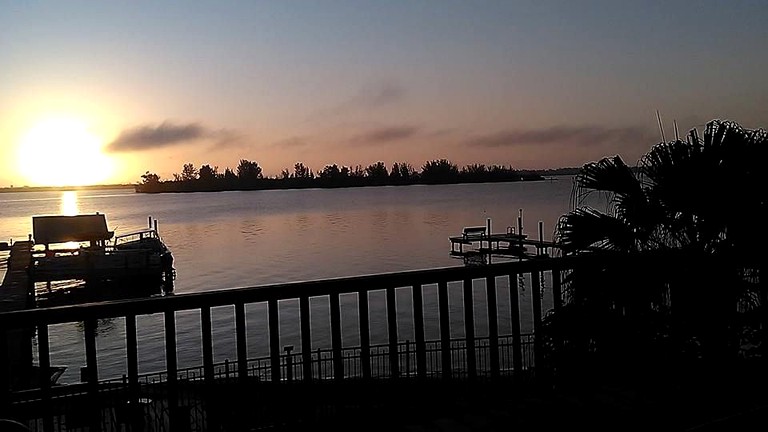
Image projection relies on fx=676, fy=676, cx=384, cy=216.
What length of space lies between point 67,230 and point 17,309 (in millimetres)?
33175

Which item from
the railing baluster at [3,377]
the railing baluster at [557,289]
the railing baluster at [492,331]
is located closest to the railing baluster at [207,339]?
the railing baluster at [3,377]

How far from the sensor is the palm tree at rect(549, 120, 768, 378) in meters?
4.18

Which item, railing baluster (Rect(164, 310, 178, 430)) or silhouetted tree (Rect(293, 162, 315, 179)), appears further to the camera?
silhouetted tree (Rect(293, 162, 315, 179))

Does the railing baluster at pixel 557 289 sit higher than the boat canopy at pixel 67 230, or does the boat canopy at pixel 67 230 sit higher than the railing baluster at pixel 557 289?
the railing baluster at pixel 557 289

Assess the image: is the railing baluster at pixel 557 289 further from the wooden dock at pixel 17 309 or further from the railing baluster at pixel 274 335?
the wooden dock at pixel 17 309

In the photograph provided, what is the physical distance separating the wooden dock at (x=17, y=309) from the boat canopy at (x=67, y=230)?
19.5 feet

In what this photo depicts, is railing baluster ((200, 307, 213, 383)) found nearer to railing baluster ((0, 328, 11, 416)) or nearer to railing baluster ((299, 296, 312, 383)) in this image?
railing baluster ((299, 296, 312, 383))

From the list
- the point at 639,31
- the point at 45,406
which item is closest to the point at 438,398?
the point at 45,406

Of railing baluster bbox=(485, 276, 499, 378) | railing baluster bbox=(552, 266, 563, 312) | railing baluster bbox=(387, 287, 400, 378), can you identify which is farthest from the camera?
railing baluster bbox=(552, 266, 563, 312)

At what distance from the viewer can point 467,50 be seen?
2202 centimetres

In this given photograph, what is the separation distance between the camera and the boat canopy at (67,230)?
41.8 meters

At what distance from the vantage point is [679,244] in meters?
4.65

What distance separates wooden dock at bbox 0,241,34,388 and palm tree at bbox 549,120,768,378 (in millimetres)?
3034

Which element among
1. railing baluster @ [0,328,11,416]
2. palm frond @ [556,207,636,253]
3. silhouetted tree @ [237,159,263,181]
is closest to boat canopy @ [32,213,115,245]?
palm frond @ [556,207,636,253]
